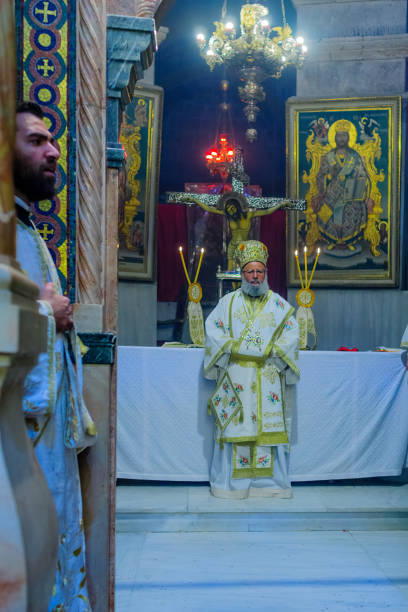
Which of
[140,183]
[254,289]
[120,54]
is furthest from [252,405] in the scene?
[140,183]

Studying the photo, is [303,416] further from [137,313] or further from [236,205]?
[137,313]

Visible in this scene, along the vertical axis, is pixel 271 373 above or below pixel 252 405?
above

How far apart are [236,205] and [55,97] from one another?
14.5 ft

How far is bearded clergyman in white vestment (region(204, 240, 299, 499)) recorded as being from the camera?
480 centimetres

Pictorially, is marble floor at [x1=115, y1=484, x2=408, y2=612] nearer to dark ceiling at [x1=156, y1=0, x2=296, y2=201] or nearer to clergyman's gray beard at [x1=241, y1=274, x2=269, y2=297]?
clergyman's gray beard at [x1=241, y1=274, x2=269, y2=297]

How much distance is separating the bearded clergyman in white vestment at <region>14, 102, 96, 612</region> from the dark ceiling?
7969 mm

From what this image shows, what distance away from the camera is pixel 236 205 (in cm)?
687

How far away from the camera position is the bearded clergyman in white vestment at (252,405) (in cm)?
480

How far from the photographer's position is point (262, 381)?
4.85 m

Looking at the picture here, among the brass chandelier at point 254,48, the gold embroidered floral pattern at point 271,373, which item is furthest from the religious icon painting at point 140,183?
the gold embroidered floral pattern at point 271,373

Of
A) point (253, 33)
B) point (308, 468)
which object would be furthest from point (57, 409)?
point (253, 33)

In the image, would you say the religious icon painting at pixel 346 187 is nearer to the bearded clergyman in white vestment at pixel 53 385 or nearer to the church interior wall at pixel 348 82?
the church interior wall at pixel 348 82

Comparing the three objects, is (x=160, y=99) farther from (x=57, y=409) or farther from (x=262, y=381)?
(x=57, y=409)

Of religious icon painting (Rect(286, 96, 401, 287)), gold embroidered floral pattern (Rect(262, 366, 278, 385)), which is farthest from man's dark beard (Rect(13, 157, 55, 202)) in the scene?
religious icon painting (Rect(286, 96, 401, 287))
